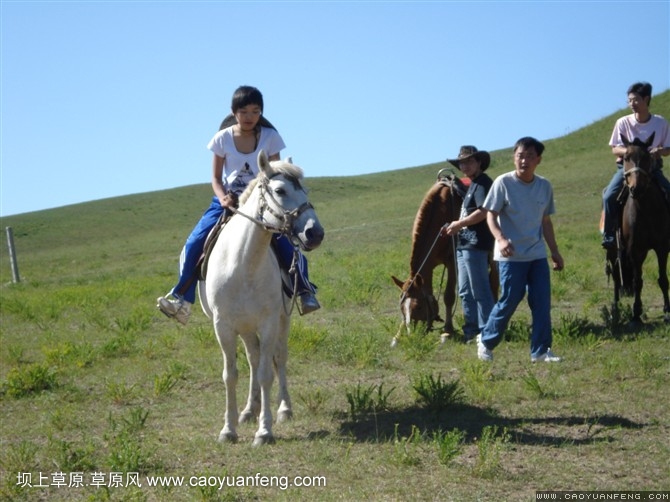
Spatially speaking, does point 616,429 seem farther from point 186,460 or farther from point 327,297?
point 327,297

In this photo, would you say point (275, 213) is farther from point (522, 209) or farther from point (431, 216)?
point (431, 216)

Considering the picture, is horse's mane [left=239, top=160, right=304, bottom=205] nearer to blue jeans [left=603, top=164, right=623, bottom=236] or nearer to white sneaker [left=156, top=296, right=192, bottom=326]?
white sneaker [left=156, top=296, right=192, bottom=326]

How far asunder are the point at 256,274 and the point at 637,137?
19.6ft

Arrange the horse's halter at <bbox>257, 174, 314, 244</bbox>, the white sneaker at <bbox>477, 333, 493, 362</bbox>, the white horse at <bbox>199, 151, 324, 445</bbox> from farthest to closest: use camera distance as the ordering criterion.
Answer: the white sneaker at <bbox>477, 333, 493, 362</bbox>, the white horse at <bbox>199, 151, 324, 445</bbox>, the horse's halter at <bbox>257, 174, 314, 244</bbox>

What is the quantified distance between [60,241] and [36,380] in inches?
1907

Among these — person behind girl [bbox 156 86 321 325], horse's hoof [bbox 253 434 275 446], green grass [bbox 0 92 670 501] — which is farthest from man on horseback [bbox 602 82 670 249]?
horse's hoof [bbox 253 434 275 446]

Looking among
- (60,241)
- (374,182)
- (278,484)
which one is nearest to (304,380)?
(278,484)

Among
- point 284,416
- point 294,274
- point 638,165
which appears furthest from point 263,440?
point 638,165

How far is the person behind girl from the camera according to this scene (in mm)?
7215

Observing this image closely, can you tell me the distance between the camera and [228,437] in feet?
21.8

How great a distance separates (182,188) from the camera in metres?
76.7

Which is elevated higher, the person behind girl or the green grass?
the person behind girl

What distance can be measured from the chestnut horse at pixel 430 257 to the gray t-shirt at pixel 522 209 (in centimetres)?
184

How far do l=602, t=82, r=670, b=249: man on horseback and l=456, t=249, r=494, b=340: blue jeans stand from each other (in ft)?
6.27
